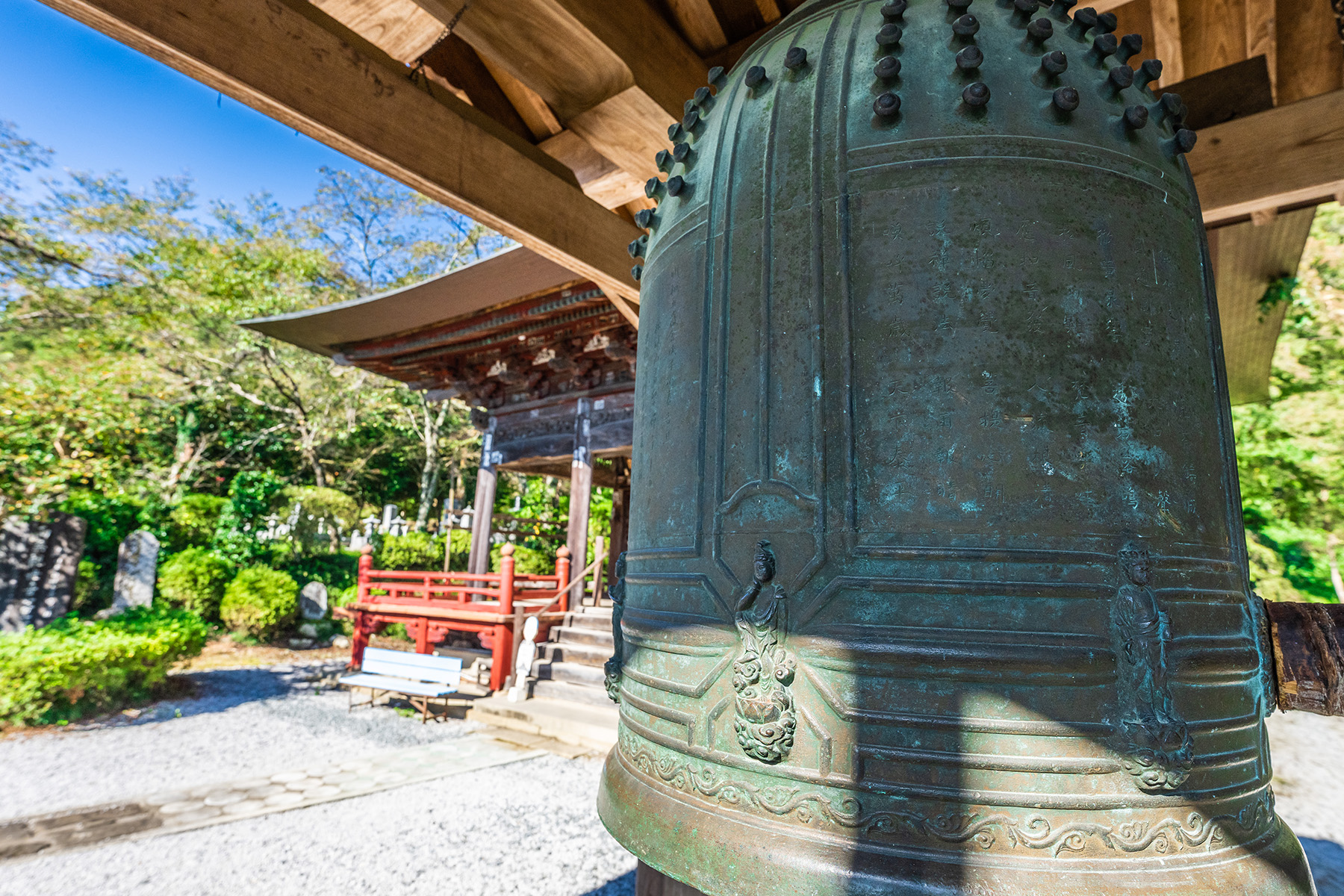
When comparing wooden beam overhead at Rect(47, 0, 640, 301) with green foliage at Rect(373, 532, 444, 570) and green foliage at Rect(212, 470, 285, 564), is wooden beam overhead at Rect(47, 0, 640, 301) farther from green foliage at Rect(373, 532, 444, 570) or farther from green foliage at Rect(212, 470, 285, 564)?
green foliage at Rect(373, 532, 444, 570)

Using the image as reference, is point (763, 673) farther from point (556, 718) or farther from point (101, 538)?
point (101, 538)

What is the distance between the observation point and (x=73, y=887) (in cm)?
334

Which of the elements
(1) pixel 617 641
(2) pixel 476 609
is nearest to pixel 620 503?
(2) pixel 476 609

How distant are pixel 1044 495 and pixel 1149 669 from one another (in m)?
0.24

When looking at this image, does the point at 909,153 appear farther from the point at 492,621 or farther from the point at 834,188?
the point at 492,621

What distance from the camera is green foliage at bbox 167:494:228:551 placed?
12.0m

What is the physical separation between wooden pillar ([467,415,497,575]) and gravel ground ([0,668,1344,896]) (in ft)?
7.17

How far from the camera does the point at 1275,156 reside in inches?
83.4

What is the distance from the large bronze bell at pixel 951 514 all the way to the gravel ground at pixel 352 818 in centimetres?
314

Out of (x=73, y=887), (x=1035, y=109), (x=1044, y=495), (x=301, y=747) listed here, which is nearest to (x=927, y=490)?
(x=1044, y=495)

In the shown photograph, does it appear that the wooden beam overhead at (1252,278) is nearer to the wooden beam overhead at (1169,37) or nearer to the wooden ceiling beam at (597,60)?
the wooden beam overhead at (1169,37)

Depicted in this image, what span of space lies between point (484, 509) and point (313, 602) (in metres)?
6.02

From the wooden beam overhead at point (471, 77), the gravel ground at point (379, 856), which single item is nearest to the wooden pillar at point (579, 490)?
the gravel ground at point (379, 856)

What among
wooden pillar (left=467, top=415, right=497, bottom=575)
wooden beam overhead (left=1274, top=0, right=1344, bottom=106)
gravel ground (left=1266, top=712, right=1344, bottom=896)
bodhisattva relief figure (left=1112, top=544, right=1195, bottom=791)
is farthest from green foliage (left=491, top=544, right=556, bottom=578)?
bodhisattva relief figure (left=1112, top=544, right=1195, bottom=791)
